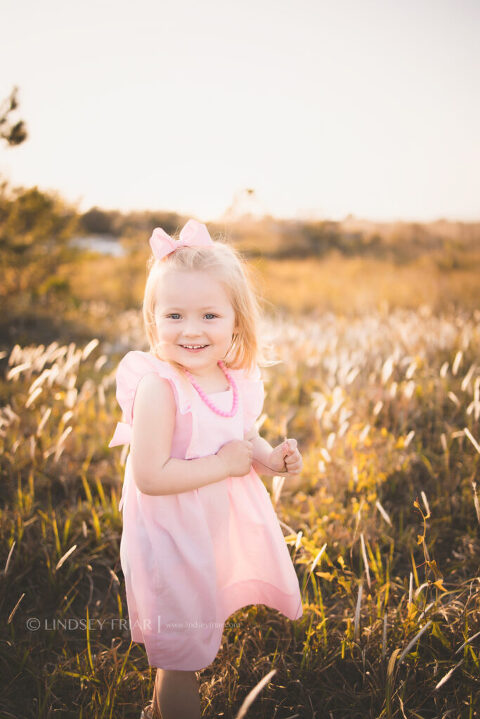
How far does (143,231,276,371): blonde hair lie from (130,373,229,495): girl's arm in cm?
14

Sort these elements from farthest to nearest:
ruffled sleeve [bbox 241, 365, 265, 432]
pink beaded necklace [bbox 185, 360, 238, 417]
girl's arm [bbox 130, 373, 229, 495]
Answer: ruffled sleeve [bbox 241, 365, 265, 432], pink beaded necklace [bbox 185, 360, 238, 417], girl's arm [bbox 130, 373, 229, 495]

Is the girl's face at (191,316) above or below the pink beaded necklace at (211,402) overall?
above

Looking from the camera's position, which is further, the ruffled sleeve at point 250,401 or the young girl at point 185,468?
the ruffled sleeve at point 250,401

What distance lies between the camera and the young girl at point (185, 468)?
47.3 inches

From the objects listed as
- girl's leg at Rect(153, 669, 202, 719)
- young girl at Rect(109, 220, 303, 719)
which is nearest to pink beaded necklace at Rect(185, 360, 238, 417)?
young girl at Rect(109, 220, 303, 719)

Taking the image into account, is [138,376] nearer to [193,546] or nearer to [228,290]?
[228,290]

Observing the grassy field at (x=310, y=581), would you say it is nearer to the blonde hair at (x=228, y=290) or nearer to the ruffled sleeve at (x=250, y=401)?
the ruffled sleeve at (x=250, y=401)

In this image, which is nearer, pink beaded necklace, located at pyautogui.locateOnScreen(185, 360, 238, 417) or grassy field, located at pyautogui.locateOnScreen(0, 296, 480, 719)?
pink beaded necklace, located at pyautogui.locateOnScreen(185, 360, 238, 417)

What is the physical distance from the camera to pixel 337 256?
18.7 m

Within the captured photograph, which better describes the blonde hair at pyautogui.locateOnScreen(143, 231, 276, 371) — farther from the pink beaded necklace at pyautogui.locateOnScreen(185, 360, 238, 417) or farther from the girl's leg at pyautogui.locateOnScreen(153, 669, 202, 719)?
the girl's leg at pyautogui.locateOnScreen(153, 669, 202, 719)

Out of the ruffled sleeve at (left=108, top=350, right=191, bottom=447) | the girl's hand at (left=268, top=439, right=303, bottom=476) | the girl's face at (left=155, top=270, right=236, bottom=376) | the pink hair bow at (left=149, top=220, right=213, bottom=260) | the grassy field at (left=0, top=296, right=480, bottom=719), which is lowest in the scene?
the grassy field at (left=0, top=296, right=480, bottom=719)

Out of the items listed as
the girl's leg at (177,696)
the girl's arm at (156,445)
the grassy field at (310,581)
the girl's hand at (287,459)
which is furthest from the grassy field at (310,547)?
the girl's arm at (156,445)

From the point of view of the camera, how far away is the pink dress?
1215 mm

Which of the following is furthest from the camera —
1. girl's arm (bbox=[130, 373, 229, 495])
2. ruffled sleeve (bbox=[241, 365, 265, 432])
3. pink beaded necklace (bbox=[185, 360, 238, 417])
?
ruffled sleeve (bbox=[241, 365, 265, 432])
